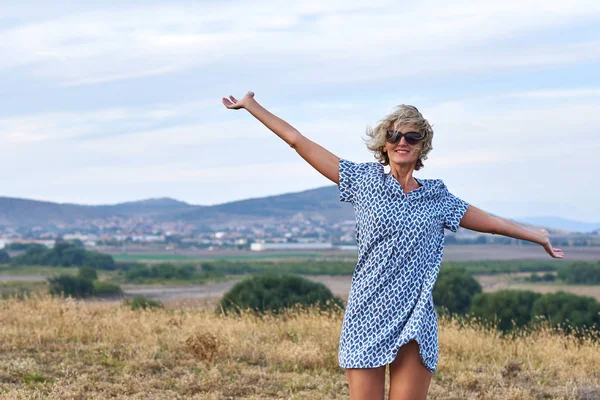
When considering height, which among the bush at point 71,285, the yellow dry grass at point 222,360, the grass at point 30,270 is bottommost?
the grass at point 30,270

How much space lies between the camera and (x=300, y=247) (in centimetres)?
16588

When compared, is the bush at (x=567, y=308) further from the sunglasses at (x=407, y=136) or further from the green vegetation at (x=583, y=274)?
the green vegetation at (x=583, y=274)

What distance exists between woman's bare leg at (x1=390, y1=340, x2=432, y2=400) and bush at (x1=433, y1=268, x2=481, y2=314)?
137 ft

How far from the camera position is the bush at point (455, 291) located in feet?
152

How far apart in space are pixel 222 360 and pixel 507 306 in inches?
1177

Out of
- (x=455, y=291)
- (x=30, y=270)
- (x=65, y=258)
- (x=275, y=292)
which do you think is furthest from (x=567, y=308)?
(x=65, y=258)

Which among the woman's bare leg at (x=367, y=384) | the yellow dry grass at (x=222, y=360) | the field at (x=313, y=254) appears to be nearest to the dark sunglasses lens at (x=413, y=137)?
the woman's bare leg at (x=367, y=384)

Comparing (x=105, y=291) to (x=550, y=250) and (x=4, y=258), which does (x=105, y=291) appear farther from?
(x=4, y=258)

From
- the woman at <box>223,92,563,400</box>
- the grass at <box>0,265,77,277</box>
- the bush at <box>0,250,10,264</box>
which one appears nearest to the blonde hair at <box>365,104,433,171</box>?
the woman at <box>223,92,563,400</box>

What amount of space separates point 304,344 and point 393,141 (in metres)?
4.72

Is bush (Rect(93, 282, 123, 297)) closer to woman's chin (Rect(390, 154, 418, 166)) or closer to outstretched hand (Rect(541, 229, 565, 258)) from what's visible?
outstretched hand (Rect(541, 229, 565, 258))

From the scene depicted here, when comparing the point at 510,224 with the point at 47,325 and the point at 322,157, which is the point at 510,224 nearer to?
the point at 322,157

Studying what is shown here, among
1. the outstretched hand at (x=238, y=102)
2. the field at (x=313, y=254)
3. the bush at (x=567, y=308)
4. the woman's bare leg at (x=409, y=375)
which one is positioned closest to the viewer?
the woman's bare leg at (x=409, y=375)

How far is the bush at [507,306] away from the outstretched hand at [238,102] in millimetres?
30829
